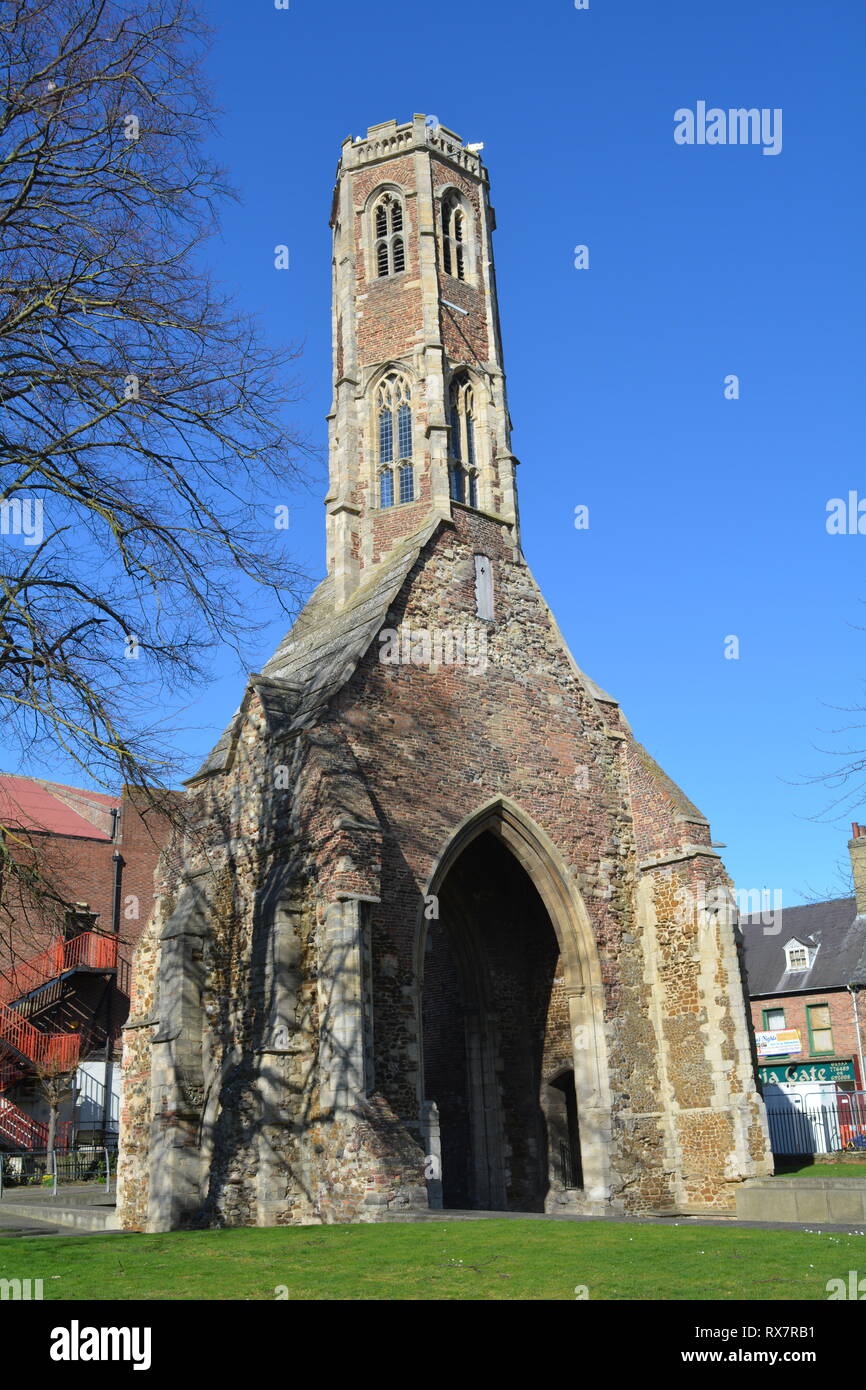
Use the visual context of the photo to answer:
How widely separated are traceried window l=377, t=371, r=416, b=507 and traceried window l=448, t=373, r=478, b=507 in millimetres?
863

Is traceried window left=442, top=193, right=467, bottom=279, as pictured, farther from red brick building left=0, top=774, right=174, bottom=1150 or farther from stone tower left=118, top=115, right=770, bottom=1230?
red brick building left=0, top=774, right=174, bottom=1150

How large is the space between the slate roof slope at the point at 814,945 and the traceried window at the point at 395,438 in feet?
73.1

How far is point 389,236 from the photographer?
2577 centimetres

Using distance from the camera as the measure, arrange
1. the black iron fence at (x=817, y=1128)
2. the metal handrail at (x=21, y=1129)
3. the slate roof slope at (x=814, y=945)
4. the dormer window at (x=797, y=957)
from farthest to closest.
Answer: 1. the dormer window at (x=797, y=957)
2. the slate roof slope at (x=814, y=945)
3. the metal handrail at (x=21, y=1129)
4. the black iron fence at (x=817, y=1128)

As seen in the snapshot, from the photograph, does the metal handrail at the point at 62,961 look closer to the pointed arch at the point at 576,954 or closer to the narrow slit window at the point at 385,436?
the narrow slit window at the point at 385,436

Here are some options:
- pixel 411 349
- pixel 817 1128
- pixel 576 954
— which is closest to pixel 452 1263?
pixel 576 954

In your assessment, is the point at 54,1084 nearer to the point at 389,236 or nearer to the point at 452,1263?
the point at 389,236

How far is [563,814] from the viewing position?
67.5 ft

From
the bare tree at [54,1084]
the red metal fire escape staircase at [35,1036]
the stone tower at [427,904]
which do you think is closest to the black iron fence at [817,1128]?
the stone tower at [427,904]

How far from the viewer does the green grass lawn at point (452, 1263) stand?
319 inches

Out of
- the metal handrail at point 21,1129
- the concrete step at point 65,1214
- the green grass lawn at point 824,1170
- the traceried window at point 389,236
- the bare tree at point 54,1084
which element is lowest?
the concrete step at point 65,1214

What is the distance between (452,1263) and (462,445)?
57.7 feet

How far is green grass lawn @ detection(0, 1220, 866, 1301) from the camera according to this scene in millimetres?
8102
